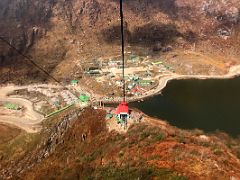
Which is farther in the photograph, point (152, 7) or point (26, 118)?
point (152, 7)

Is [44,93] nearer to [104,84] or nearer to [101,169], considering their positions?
[104,84]

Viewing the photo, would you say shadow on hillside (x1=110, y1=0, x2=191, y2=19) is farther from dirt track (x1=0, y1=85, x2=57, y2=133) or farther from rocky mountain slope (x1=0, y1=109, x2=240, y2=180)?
rocky mountain slope (x1=0, y1=109, x2=240, y2=180)

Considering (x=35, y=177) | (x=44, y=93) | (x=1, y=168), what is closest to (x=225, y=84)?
(x=44, y=93)

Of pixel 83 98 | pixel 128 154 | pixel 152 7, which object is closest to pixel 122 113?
pixel 128 154

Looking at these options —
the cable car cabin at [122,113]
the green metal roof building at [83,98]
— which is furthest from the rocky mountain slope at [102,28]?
the cable car cabin at [122,113]

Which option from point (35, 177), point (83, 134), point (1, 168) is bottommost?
point (1, 168)

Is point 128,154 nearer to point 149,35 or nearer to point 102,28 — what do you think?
point 149,35

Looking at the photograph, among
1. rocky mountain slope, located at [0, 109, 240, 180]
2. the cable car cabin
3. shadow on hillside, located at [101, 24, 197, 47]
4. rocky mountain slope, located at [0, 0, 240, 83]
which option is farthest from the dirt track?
shadow on hillside, located at [101, 24, 197, 47]

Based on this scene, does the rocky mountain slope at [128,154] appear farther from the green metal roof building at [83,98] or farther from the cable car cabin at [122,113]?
the green metal roof building at [83,98]
